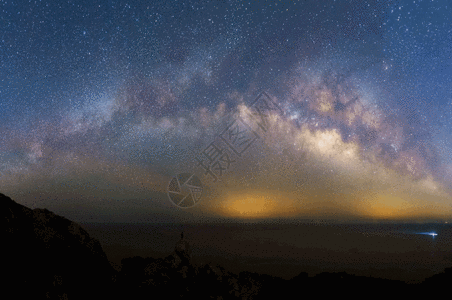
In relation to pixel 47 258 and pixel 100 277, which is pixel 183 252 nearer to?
pixel 100 277

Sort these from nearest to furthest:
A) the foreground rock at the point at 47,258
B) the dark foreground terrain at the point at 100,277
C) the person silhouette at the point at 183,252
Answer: the foreground rock at the point at 47,258 → the dark foreground terrain at the point at 100,277 → the person silhouette at the point at 183,252

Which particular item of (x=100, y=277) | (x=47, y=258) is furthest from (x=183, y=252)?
(x=47, y=258)

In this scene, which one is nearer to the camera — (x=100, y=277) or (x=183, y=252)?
(x=100, y=277)

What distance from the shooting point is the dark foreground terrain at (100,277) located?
23.3ft

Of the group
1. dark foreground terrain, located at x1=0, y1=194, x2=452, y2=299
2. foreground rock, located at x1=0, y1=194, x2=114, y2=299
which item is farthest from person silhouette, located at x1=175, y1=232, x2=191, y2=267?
foreground rock, located at x1=0, y1=194, x2=114, y2=299

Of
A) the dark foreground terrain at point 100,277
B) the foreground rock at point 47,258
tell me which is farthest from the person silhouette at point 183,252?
the foreground rock at point 47,258

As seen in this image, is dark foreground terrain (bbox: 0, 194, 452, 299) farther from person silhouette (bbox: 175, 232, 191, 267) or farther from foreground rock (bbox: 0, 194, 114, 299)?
person silhouette (bbox: 175, 232, 191, 267)

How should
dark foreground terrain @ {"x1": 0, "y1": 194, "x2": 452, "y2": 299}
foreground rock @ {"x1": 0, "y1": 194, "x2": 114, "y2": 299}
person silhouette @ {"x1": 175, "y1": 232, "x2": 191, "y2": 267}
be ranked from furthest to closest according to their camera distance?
1. person silhouette @ {"x1": 175, "y1": 232, "x2": 191, "y2": 267}
2. dark foreground terrain @ {"x1": 0, "y1": 194, "x2": 452, "y2": 299}
3. foreground rock @ {"x1": 0, "y1": 194, "x2": 114, "y2": 299}

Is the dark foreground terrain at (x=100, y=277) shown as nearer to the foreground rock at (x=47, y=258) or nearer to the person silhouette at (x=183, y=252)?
the foreground rock at (x=47, y=258)

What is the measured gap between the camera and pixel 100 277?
9.62m

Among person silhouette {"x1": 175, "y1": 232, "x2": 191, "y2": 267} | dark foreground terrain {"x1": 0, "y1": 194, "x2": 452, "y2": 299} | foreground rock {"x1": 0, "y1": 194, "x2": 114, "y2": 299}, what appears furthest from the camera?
person silhouette {"x1": 175, "y1": 232, "x2": 191, "y2": 267}

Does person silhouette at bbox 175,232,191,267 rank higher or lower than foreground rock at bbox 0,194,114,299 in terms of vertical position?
lower

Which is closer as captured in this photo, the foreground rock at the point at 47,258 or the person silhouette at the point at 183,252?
the foreground rock at the point at 47,258

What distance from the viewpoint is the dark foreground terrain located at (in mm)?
7094
